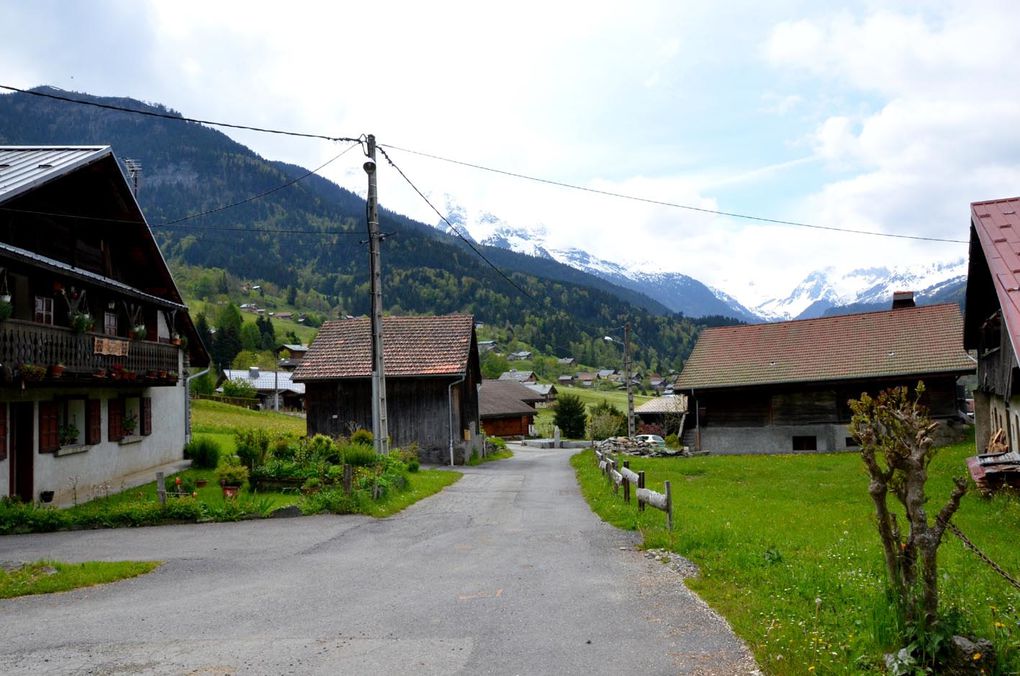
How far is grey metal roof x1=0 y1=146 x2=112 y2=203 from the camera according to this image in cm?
1805

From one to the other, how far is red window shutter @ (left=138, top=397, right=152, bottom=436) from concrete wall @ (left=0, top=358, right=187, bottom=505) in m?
0.24

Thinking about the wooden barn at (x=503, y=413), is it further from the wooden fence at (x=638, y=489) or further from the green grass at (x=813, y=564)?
the green grass at (x=813, y=564)

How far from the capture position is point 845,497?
19.5m

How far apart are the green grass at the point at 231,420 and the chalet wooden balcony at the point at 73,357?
17.4m

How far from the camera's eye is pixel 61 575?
10789 millimetres

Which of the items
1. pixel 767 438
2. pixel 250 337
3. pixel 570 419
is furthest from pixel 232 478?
pixel 250 337

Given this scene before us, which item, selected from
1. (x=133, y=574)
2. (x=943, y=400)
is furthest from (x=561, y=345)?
(x=133, y=574)

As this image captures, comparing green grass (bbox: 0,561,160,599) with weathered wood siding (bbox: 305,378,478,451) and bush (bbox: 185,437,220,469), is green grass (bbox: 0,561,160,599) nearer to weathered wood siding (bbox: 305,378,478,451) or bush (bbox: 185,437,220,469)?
bush (bbox: 185,437,220,469)

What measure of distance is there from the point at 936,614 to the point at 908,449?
A: 1.21 metres

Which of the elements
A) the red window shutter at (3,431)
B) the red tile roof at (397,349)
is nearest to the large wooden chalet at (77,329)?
the red window shutter at (3,431)

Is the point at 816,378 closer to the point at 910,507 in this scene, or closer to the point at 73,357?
the point at 73,357

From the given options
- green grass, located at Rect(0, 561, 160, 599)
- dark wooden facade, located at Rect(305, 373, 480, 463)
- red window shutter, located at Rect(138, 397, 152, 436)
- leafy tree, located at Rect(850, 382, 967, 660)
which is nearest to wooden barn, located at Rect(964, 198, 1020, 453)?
leafy tree, located at Rect(850, 382, 967, 660)

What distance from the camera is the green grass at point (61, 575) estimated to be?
10203 mm

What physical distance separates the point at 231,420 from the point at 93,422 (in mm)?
28068
